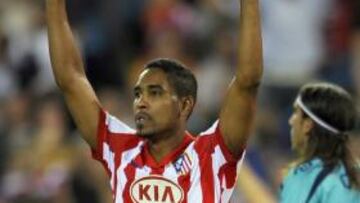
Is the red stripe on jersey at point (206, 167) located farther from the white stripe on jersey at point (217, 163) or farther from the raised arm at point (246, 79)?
the raised arm at point (246, 79)

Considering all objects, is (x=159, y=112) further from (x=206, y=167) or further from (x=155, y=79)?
(x=206, y=167)

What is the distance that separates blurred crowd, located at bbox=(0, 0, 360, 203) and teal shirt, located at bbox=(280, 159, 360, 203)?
12.6 feet

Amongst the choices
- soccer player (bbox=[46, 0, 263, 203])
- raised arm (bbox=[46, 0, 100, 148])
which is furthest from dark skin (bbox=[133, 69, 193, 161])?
raised arm (bbox=[46, 0, 100, 148])

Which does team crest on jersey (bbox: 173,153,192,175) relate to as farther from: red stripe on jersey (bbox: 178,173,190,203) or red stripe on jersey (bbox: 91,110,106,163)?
red stripe on jersey (bbox: 91,110,106,163)

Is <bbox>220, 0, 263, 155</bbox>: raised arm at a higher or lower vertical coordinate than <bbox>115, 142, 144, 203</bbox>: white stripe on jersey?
higher

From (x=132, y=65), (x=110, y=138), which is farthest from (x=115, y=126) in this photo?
(x=132, y=65)

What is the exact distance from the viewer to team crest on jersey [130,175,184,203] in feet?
26.8

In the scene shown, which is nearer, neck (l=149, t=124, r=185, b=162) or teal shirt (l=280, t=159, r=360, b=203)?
neck (l=149, t=124, r=185, b=162)

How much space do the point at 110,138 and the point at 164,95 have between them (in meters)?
0.38

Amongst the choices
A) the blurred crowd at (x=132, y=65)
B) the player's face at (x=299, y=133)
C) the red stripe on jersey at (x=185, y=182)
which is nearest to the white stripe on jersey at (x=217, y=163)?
the red stripe on jersey at (x=185, y=182)

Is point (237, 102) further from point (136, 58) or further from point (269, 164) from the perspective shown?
point (136, 58)

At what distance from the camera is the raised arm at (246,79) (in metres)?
8.02

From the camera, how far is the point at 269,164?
1324 centimetres

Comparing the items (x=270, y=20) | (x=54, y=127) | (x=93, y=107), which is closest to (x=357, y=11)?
(x=270, y=20)
